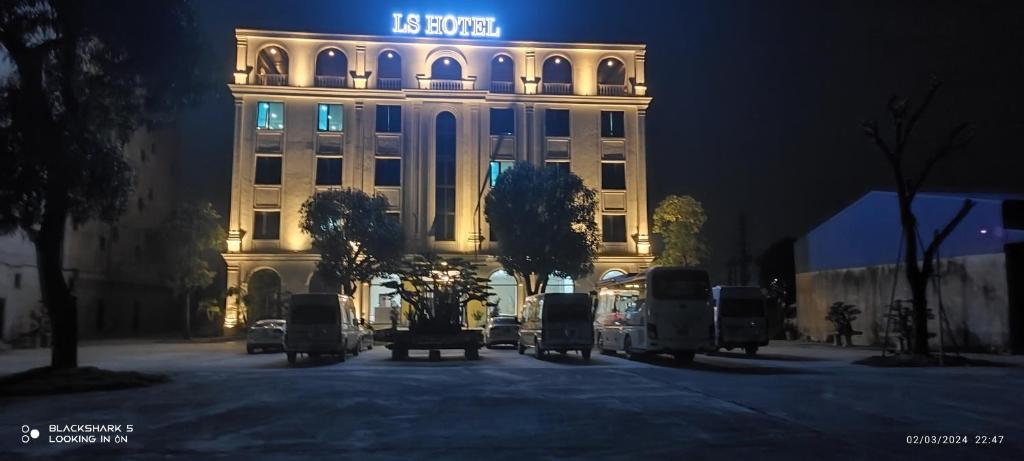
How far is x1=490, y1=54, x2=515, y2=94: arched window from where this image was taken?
54.7 meters

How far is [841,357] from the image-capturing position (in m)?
26.5

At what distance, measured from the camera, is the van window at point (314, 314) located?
25156 millimetres

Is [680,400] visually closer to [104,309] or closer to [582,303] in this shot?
[582,303]

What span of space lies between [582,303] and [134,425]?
692 inches

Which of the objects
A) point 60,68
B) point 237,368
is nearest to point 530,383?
point 237,368

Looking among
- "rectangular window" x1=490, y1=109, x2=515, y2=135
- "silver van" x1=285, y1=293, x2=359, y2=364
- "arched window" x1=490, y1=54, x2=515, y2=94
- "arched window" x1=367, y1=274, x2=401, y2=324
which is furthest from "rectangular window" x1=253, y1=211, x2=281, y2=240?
"silver van" x1=285, y1=293, x2=359, y2=364

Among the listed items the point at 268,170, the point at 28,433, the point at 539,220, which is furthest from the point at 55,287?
the point at 268,170

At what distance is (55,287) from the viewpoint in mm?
16844

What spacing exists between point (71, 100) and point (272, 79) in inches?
1493

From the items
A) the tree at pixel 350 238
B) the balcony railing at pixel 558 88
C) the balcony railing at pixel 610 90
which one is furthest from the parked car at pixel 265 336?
the balcony railing at pixel 610 90

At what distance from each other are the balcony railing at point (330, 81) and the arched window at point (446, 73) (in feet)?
20.2

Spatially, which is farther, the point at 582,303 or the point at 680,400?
the point at 582,303

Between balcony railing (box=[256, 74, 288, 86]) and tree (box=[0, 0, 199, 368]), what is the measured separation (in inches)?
1423
